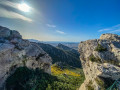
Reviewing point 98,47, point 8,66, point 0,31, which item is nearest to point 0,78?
point 8,66

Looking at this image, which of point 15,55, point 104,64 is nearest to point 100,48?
point 104,64

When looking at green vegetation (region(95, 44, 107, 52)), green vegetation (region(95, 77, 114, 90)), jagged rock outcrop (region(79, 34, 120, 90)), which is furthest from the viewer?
green vegetation (region(95, 44, 107, 52))

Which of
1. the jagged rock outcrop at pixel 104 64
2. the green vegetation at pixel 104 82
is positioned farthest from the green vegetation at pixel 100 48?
the green vegetation at pixel 104 82

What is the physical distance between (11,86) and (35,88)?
23.9 feet

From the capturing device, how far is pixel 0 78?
17141mm

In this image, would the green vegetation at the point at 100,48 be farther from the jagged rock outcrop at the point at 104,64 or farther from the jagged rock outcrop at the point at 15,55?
the jagged rock outcrop at the point at 15,55

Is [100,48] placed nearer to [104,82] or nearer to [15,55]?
[104,82]

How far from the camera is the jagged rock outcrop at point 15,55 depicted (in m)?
18.2

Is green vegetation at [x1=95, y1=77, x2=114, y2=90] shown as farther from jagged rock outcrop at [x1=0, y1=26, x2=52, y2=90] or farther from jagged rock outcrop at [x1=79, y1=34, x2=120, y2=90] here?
jagged rock outcrop at [x1=0, y1=26, x2=52, y2=90]

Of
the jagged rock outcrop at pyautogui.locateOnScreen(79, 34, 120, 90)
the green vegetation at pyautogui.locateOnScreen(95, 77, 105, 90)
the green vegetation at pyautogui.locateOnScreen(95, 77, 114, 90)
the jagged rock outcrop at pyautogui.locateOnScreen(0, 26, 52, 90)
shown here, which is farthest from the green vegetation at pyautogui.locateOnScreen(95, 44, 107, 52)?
the jagged rock outcrop at pyautogui.locateOnScreen(0, 26, 52, 90)

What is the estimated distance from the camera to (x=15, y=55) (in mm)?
21203

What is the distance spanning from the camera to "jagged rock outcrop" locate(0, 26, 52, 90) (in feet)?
59.9

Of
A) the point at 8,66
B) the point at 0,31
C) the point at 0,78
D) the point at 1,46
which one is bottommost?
the point at 0,78

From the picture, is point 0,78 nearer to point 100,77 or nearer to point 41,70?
point 41,70
